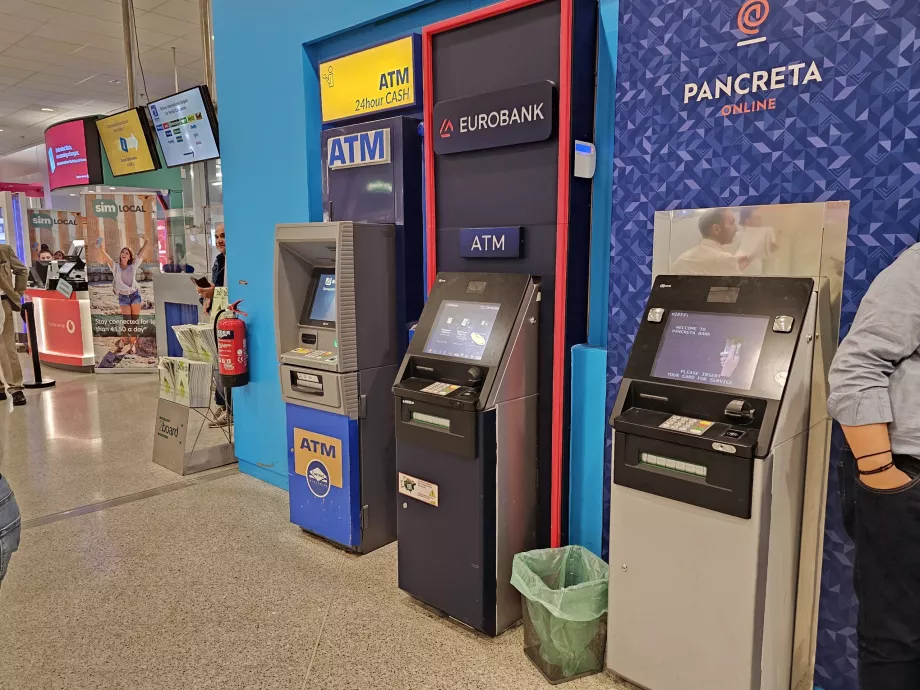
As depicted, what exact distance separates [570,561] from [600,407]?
0.62 metres

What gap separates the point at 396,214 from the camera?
127 inches

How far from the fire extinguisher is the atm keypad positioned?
9.81ft

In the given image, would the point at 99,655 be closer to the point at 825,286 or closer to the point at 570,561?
the point at 570,561

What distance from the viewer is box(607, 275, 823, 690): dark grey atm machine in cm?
184

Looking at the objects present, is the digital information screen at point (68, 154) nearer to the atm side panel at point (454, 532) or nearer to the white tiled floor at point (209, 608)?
the white tiled floor at point (209, 608)

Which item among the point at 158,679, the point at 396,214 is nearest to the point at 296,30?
the point at 396,214

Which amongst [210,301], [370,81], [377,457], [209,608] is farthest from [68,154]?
[209,608]

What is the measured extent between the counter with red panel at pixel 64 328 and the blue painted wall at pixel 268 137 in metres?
4.92

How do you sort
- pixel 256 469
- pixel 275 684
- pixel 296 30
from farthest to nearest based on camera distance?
1. pixel 256 469
2. pixel 296 30
3. pixel 275 684

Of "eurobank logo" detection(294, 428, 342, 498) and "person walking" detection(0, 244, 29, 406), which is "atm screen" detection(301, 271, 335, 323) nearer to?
"eurobank logo" detection(294, 428, 342, 498)

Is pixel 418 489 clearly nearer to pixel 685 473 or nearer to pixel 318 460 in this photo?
pixel 318 460

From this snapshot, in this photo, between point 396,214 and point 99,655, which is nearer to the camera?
point 99,655

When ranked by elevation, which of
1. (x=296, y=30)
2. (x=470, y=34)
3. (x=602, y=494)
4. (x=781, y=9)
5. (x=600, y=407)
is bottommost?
(x=602, y=494)

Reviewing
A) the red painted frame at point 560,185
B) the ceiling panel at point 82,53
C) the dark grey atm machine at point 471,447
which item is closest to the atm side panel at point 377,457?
the dark grey atm machine at point 471,447
